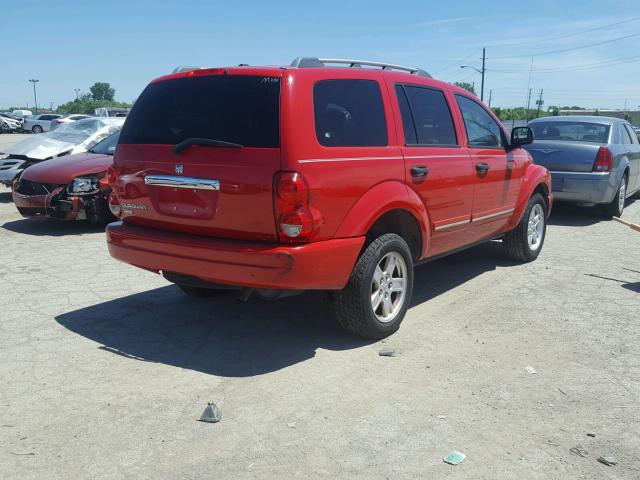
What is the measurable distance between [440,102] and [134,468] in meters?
3.88

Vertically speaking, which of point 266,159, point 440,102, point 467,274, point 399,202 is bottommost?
point 467,274

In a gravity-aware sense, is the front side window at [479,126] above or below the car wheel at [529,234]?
above

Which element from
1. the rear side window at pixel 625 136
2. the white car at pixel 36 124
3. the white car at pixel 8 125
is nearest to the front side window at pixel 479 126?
the rear side window at pixel 625 136

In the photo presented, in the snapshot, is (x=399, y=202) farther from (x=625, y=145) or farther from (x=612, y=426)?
(x=625, y=145)

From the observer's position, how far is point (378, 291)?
454 cm

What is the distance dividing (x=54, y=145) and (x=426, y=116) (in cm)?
772

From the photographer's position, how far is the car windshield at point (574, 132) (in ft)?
32.6

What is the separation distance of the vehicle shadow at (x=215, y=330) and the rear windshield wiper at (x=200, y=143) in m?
1.41

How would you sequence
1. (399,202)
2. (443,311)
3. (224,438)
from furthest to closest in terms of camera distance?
(443,311), (399,202), (224,438)

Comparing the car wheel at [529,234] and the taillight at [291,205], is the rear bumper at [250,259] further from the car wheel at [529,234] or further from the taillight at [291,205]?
the car wheel at [529,234]

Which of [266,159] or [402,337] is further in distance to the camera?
[402,337]

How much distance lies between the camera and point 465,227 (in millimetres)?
5559

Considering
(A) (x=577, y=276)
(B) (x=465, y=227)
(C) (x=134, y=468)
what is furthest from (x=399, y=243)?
(A) (x=577, y=276)

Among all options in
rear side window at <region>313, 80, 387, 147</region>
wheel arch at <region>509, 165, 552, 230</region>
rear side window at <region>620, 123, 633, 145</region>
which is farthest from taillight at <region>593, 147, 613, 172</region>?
rear side window at <region>313, 80, 387, 147</region>
